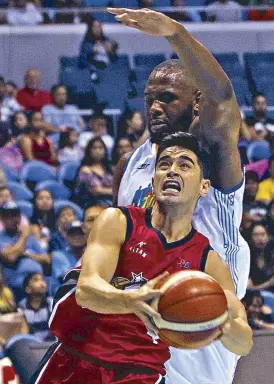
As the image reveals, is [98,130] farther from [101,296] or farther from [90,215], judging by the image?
[101,296]

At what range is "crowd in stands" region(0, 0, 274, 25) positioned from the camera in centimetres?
1059

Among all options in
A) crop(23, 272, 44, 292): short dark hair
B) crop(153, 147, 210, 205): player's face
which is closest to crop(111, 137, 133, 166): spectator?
crop(23, 272, 44, 292): short dark hair

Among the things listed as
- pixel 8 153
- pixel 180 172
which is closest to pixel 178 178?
pixel 180 172

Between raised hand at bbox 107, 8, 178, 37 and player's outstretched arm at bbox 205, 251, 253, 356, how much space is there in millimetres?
819

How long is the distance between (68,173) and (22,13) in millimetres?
3032

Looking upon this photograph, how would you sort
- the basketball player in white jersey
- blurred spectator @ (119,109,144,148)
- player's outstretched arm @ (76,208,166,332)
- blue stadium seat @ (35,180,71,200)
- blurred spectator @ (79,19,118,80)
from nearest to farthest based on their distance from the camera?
player's outstretched arm @ (76,208,166,332) < the basketball player in white jersey < blue stadium seat @ (35,180,71,200) < blurred spectator @ (119,109,144,148) < blurred spectator @ (79,19,118,80)

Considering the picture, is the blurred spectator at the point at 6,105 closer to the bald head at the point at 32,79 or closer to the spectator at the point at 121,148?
the bald head at the point at 32,79

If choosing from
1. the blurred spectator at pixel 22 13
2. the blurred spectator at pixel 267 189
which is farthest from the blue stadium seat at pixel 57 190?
the blurred spectator at pixel 22 13

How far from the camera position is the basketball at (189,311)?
2.86 m

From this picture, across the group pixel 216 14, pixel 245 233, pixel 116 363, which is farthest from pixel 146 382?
pixel 216 14

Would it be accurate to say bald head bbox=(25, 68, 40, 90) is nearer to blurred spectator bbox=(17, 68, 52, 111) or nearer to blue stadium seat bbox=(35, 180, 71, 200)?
blurred spectator bbox=(17, 68, 52, 111)

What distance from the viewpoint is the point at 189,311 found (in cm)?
289

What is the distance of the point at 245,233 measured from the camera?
24.1 ft

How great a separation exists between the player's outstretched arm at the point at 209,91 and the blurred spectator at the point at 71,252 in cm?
327
